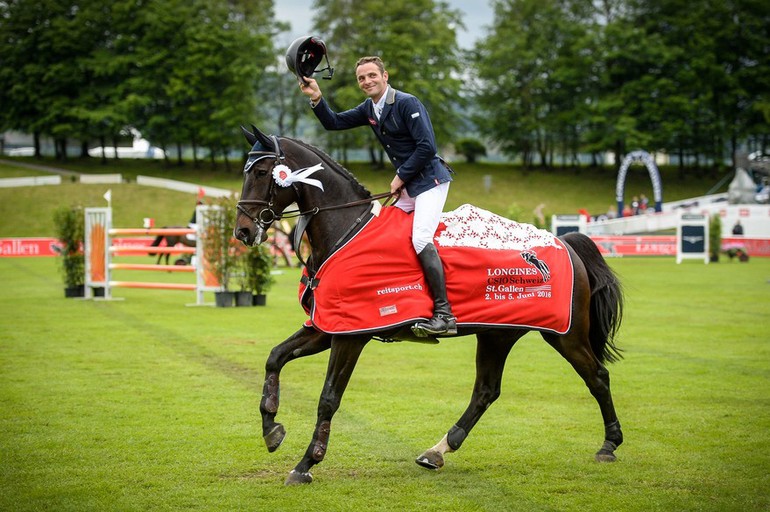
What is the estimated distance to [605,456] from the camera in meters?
7.30

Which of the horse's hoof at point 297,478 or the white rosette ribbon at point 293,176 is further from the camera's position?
the white rosette ribbon at point 293,176

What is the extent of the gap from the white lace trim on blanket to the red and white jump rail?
1205 cm

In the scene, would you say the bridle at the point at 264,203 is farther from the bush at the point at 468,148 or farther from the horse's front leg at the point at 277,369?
the bush at the point at 468,148

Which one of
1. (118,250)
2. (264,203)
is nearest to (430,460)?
(264,203)

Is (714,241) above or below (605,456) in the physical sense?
below

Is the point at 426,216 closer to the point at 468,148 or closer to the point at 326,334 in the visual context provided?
the point at 326,334

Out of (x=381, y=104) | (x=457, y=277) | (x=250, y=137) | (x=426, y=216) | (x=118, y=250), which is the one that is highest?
(x=381, y=104)

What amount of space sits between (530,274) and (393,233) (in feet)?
4.38

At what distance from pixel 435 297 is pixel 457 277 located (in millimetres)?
318

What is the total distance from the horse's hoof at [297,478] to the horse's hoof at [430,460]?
0.96 metres

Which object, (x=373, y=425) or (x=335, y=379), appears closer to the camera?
(x=335, y=379)

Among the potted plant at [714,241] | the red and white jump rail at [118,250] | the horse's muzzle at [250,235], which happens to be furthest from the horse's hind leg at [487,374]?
the potted plant at [714,241]

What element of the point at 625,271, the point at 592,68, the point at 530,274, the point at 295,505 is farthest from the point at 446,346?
the point at 592,68

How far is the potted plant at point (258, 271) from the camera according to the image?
19.0 m
